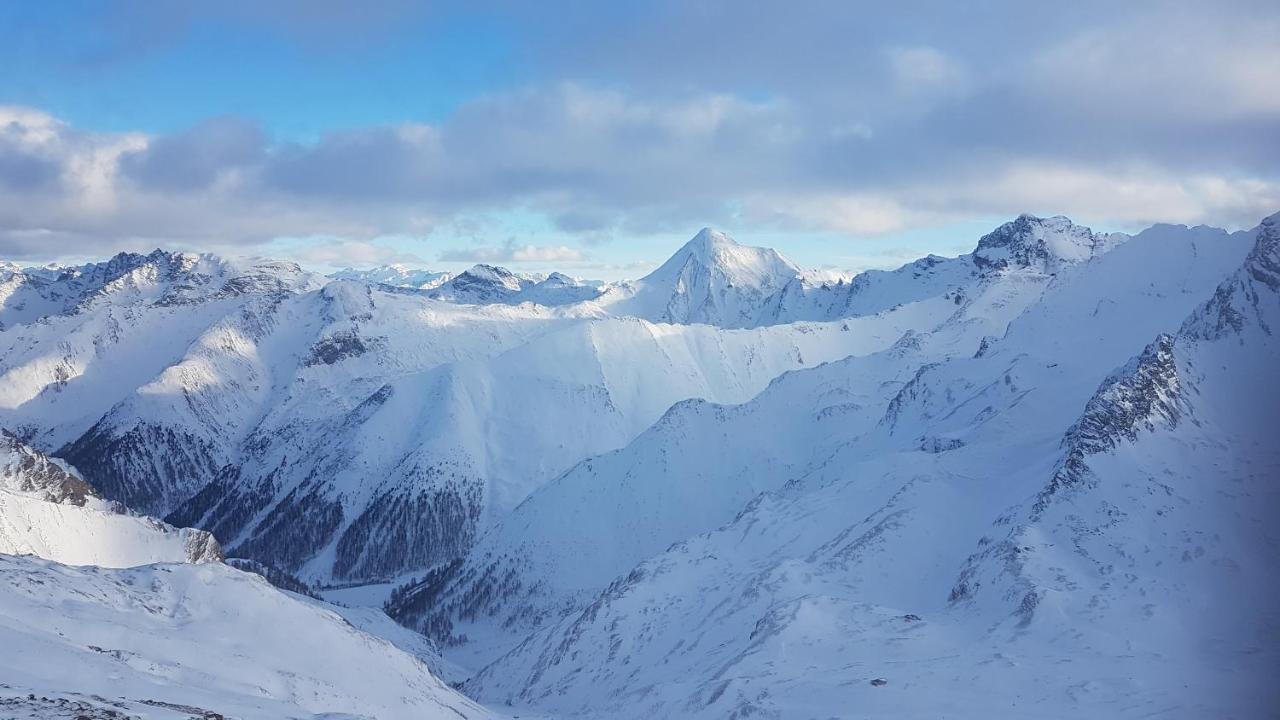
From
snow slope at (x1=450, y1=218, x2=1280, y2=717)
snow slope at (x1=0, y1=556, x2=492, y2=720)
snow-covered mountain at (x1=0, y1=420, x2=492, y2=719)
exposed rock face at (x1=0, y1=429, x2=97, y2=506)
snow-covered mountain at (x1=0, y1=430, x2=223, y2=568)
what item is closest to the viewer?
snow-covered mountain at (x1=0, y1=420, x2=492, y2=719)

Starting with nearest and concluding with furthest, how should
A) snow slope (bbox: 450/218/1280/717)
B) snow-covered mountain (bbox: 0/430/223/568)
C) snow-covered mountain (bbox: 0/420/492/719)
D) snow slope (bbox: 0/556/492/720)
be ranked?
snow-covered mountain (bbox: 0/420/492/719)
snow slope (bbox: 0/556/492/720)
snow slope (bbox: 450/218/1280/717)
snow-covered mountain (bbox: 0/430/223/568)

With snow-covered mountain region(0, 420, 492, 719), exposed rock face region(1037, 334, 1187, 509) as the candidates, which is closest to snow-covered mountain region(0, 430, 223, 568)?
snow-covered mountain region(0, 420, 492, 719)

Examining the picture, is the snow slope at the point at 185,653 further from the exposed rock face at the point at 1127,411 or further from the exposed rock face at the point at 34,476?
the exposed rock face at the point at 34,476

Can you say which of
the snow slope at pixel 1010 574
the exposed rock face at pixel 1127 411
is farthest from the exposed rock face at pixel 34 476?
the exposed rock face at pixel 1127 411

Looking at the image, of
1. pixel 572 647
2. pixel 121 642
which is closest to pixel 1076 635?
pixel 572 647

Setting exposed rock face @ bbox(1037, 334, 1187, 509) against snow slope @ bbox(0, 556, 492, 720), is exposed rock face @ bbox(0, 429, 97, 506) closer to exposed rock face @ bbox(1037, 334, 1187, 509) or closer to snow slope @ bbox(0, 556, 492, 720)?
snow slope @ bbox(0, 556, 492, 720)

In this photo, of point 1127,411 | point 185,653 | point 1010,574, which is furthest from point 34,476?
point 1127,411

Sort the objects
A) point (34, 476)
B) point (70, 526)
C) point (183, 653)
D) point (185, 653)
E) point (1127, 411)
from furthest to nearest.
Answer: point (34, 476) < point (70, 526) < point (1127, 411) < point (185, 653) < point (183, 653)

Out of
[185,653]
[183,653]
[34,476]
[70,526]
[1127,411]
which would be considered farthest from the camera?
[34,476]

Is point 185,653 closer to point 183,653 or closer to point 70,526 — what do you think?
point 183,653

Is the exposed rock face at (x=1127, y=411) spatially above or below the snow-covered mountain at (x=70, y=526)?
above

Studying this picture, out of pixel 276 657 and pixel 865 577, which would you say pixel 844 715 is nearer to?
pixel 865 577

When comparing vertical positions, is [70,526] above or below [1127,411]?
below
